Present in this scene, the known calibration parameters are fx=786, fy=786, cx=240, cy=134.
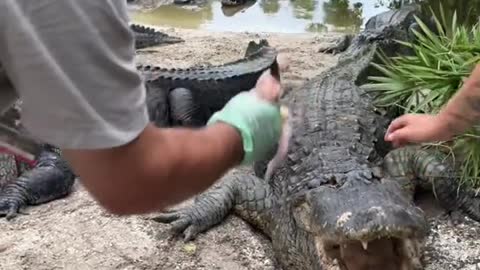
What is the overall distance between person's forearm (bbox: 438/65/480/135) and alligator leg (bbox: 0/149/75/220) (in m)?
2.09

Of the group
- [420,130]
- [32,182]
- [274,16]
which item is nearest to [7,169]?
[32,182]

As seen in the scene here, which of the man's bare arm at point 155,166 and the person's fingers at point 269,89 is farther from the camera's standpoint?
the person's fingers at point 269,89

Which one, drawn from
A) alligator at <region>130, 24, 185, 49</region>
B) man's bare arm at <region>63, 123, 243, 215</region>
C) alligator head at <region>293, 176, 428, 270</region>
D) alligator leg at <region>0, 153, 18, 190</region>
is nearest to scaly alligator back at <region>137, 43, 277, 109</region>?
alligator leg at <region>0, 153, 18, 190</region>

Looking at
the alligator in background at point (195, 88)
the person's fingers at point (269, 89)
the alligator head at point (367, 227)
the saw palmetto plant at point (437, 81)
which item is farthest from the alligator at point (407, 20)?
the person's fingers at point (269, 89)

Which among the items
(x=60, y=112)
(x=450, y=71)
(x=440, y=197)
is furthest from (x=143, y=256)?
(x=60, y=112)

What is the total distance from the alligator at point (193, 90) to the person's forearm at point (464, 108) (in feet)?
8.56

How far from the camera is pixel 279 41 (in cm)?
729

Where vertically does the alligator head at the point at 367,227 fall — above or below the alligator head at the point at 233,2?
above

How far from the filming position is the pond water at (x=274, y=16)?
9.12 m

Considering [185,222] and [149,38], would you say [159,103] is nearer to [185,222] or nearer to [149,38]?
[185,222]

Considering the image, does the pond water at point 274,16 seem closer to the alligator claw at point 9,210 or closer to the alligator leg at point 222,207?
the alligator leg at point 222,207

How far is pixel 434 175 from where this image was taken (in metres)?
3.55

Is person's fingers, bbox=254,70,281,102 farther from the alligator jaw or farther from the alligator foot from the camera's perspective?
the alligator foot

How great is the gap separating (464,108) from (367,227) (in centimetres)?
48
